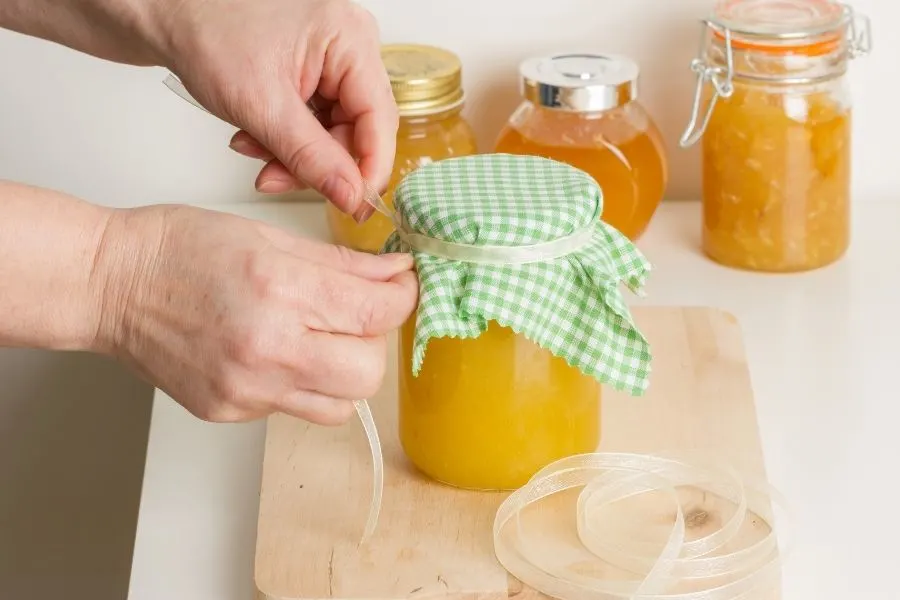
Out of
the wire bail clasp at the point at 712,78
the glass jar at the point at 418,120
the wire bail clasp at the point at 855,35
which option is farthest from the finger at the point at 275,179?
the wire bail clasp at the point at 855,35

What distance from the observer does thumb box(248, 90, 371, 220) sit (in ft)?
2.84

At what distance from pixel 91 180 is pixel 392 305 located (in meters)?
0.67

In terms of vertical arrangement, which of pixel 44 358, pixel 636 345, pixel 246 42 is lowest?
pixel 44 358

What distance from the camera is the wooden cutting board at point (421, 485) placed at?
2.63ft

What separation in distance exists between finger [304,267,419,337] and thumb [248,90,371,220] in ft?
0.33

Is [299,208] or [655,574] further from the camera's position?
[299,208]

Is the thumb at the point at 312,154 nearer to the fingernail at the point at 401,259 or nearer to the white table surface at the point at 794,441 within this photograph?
the fingernail at the point at 401,259

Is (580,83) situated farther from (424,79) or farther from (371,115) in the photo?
(371,115)

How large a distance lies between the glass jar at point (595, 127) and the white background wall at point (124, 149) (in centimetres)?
11

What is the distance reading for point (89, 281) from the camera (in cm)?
77

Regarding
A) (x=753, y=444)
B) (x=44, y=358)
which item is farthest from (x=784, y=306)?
(x=44, y=358)

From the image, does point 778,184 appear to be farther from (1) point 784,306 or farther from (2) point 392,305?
(2) point 392,305

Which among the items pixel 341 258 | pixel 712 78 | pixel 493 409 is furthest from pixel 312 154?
pixel 712 78

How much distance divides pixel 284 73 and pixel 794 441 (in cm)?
46
